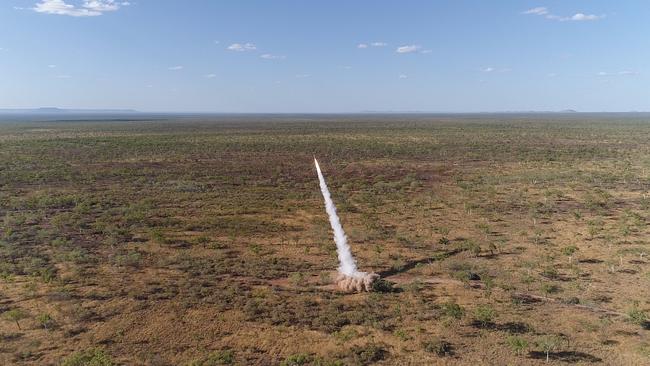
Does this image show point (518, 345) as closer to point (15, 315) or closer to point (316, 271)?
point (316, 271)

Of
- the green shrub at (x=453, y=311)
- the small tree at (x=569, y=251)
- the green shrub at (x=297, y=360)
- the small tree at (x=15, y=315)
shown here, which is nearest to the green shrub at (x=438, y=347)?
the green shrub at (x=453, y=311)

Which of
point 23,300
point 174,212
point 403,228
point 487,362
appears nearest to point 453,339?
point 487,362

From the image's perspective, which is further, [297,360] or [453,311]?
[453,311]

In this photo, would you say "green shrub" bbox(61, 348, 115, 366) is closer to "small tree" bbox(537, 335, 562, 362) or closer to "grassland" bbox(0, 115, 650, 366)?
"grassland" bbox(0, 115, 650, 366)

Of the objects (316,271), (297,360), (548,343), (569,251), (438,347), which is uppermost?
(569,251)

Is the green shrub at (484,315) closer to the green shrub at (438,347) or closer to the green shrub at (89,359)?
the green shrub at (438,347)

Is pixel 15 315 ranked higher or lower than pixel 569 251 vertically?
lower

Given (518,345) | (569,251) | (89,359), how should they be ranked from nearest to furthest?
(89,359)
(518,345)
(569,251)

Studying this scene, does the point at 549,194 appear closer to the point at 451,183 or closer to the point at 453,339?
the point at 451,183

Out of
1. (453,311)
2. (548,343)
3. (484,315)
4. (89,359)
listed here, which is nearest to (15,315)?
(89,359)
